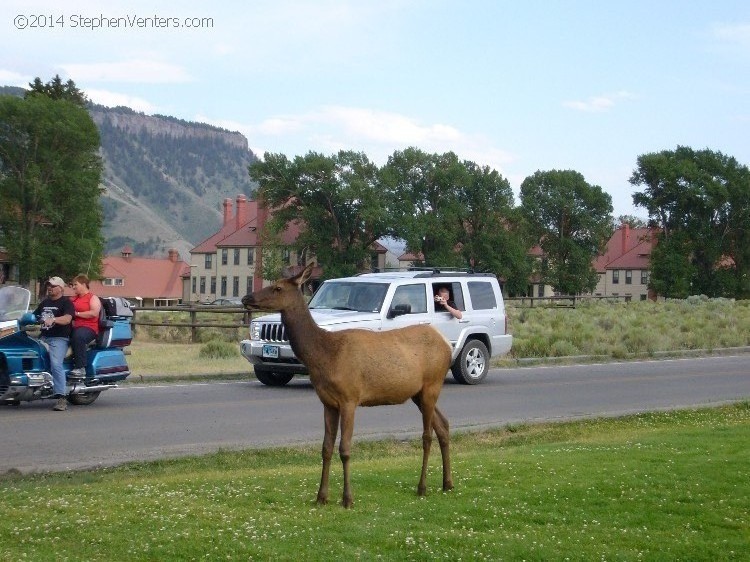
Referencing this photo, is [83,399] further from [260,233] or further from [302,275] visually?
[260,233]

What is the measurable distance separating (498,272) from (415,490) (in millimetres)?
81960

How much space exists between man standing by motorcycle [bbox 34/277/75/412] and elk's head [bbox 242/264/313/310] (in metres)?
7.31

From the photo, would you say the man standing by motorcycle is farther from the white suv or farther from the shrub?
the shrub

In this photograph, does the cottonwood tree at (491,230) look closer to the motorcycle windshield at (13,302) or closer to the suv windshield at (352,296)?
the suv windshield at (352,296)

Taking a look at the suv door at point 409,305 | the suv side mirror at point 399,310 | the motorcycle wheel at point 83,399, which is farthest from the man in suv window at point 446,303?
the motorcycle wheel at point 83,399

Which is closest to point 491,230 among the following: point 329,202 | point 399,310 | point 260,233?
point 329,202

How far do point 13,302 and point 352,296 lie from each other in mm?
6478

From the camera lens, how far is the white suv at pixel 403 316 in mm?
18703

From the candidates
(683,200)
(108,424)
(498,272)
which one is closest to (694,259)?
(683,200)

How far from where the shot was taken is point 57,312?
1493 cm

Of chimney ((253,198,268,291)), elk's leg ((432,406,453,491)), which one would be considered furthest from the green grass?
chimney ((253,198,268,291))

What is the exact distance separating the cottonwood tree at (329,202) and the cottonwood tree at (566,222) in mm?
19610

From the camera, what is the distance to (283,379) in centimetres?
1972

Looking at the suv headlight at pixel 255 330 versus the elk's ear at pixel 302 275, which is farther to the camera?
the suv headlight at pixel 255 330
